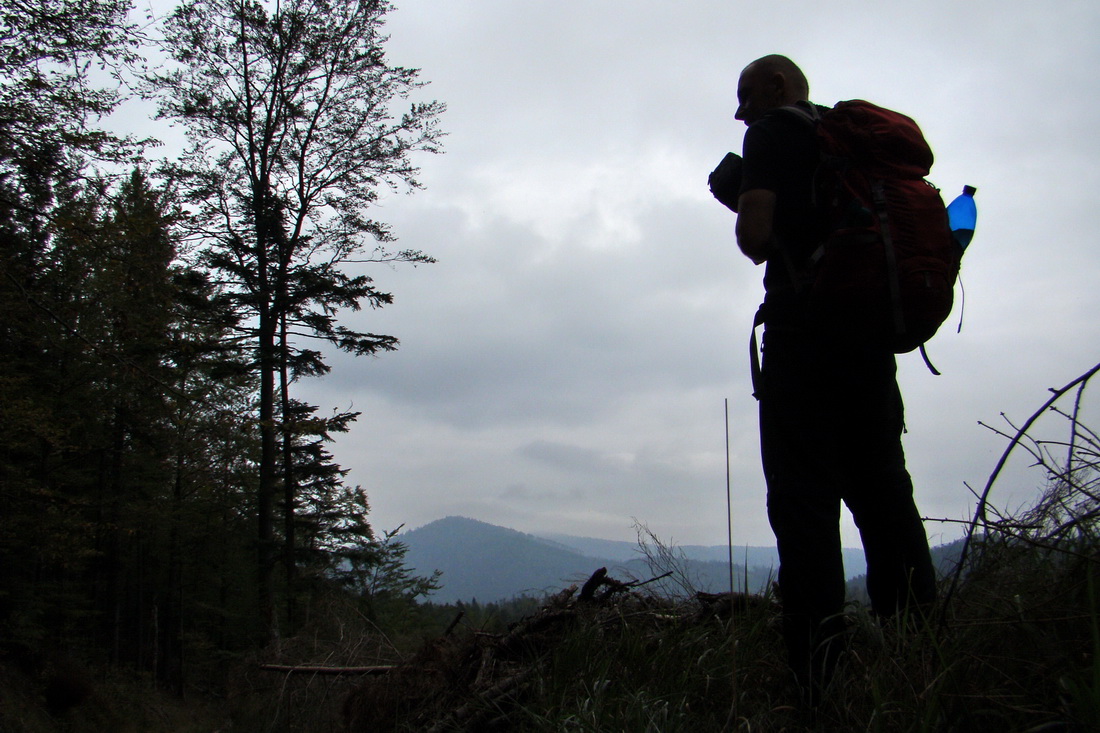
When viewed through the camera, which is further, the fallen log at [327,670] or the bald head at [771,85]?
the fallen log at [327,670]

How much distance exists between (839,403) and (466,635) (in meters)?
1.51

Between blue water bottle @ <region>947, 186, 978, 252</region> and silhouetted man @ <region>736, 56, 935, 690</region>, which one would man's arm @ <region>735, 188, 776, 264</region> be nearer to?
silhouetted man @ <region>736, 56, 935, 690</region>

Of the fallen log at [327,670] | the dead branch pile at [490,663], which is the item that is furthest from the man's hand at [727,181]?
the fallen log at [327,670]

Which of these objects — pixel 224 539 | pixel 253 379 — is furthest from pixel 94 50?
pixel 224 539

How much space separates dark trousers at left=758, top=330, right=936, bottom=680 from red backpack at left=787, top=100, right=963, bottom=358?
0.44 feet

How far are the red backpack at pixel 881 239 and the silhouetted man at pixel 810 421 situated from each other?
0.28 ft

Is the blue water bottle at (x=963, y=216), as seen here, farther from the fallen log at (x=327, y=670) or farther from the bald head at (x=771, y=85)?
the fallen log at (x=327, y=670)

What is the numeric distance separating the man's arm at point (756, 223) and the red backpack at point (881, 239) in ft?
0.42

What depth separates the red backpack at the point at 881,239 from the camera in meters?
1.62

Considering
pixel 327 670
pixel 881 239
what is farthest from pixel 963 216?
pixel 327 670

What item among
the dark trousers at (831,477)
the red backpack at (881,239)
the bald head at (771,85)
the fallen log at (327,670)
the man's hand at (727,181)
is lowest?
the fallen log at (327,670)

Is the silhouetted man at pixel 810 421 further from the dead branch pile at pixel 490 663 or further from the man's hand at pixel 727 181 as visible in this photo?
the dead branch pile at pixel 490 663

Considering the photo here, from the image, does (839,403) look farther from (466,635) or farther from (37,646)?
(37,646)

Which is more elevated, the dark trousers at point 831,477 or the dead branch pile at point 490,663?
the dark trousers at point 831,477
